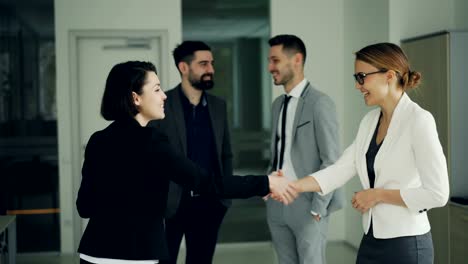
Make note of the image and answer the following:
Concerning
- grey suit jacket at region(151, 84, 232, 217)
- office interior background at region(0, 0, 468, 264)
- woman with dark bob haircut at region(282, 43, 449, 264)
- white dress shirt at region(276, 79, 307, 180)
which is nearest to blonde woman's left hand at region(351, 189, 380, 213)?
woman with dark bob haircut at region(282, 43, 449, 264)

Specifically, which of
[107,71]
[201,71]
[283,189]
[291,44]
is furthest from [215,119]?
[107,71]

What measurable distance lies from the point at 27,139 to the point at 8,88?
0.53 m

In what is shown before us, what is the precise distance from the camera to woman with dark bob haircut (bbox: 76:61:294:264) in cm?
254

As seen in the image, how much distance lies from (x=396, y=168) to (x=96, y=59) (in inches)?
183

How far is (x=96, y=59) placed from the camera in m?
6.74

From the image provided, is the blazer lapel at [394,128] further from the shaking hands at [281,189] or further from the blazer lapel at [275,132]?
the blazer lapel at [275,132]

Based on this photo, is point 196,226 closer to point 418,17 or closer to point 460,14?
point 418,17

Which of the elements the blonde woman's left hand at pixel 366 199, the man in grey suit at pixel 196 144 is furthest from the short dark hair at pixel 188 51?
the blonde woman's left hand at pixel 366 199

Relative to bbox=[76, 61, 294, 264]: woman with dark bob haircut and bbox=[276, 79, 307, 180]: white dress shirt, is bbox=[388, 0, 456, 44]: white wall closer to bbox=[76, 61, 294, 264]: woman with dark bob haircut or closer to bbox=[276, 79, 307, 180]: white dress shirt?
bbox=[276, 79, 307, 180]: white dress shirt

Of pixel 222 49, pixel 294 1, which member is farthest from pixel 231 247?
pixel 294 1

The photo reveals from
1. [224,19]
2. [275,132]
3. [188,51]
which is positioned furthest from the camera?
[224,19]

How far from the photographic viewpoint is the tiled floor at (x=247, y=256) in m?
6.27

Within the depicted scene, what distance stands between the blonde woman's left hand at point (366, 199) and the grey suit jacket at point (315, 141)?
888mm

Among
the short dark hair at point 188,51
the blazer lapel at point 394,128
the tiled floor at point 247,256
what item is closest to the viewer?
the blazer lapel at point 394,128
